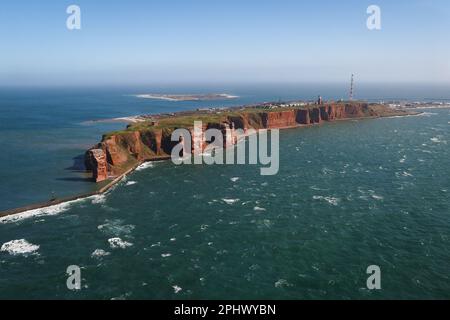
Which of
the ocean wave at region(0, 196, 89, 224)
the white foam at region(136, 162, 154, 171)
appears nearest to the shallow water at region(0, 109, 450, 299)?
the ocean wave at region(0, 196, 89, 224)

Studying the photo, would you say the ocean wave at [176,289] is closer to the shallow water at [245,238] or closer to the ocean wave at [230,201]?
the shallow water at [245,238]

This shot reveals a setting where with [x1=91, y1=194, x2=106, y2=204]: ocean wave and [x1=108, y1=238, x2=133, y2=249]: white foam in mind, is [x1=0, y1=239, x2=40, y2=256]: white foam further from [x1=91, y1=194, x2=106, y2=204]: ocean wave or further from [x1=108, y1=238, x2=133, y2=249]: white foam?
[x1=91, y1=194, x2=106, y2=204]: ocean wave

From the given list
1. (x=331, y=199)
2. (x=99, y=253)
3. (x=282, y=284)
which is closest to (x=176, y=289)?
(x=282, y=284)

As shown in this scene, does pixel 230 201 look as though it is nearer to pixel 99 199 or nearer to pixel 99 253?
pixel 99 199
